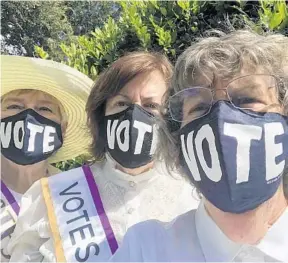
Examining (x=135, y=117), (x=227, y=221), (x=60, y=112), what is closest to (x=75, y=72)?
(x=60, y=112)

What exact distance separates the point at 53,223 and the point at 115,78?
55cm

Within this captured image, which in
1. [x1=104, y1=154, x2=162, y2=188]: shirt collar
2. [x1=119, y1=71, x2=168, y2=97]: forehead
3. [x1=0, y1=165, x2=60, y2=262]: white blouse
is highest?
[x1=119, y1=71, x2=168, y2=97]: forehead

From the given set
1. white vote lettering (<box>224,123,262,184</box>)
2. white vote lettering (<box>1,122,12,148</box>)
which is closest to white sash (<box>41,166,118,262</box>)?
white vote lettering (<box>1,122,12,148</box>)

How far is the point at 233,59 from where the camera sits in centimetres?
143

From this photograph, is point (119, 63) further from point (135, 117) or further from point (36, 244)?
point (36, 244)

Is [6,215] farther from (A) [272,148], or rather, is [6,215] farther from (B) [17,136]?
(A) [272,148]

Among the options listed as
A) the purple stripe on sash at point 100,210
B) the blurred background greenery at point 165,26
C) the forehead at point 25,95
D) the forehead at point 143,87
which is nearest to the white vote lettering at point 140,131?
the forehead at point 143,87

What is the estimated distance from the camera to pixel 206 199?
143cm

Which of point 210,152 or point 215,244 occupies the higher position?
point 210,152

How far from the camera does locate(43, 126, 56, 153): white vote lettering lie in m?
2.31

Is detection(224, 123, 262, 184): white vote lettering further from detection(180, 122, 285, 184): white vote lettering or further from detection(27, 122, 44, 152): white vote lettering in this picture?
detection(27, 122, 44, 152): white vote lettering

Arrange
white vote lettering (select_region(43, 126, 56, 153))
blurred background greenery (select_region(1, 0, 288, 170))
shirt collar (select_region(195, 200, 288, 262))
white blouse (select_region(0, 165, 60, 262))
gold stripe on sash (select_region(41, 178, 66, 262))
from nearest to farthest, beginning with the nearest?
shirt collar (select_region(195, 200, 288, 262)) → gold stripe on sash (select_region(41, 178, 66, 262)) → white blouse (select_region(0, 165, 60, 262)) → blurred background greenery (select_region(1, 0, 288, 170)) → white vote lettering (select_region(43, 126, 56, 153))

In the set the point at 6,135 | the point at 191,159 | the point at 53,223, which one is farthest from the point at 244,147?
the point at 6,135

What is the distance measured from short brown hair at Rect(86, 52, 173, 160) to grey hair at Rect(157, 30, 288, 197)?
0.46m
